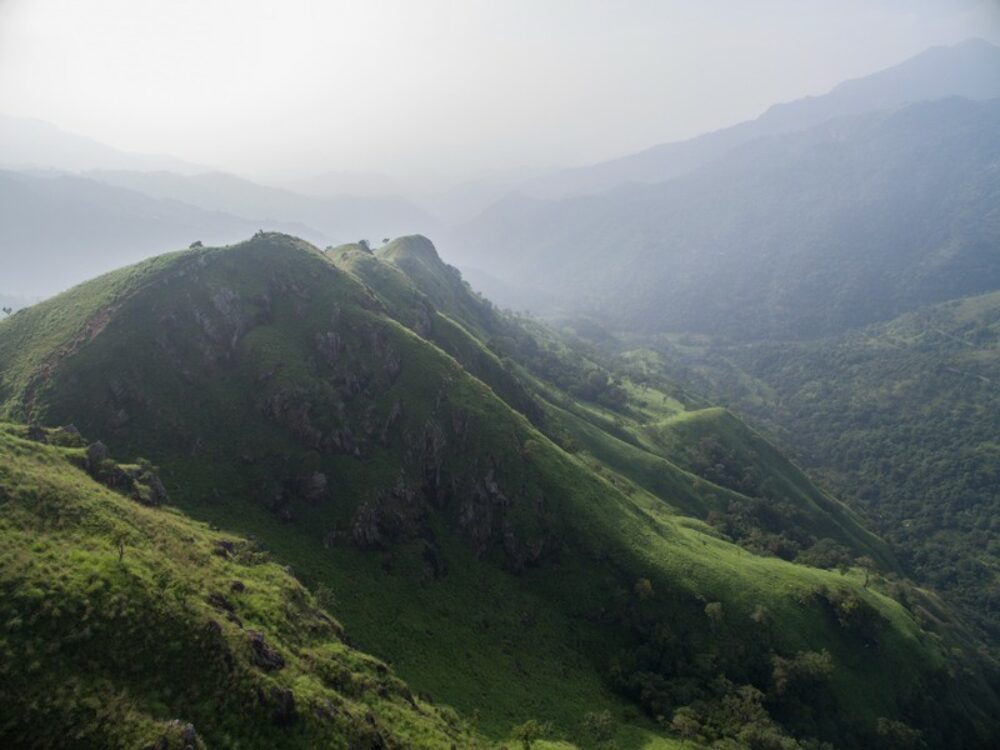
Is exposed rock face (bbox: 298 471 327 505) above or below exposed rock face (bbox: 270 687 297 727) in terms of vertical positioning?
above

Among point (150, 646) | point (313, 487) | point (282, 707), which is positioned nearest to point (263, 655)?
point (282, 707)

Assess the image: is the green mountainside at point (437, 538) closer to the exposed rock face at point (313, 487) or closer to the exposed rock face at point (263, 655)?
the exposed rock face at point (313, 487)

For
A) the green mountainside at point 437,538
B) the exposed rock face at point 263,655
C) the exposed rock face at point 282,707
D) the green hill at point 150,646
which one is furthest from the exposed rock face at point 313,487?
the exposed rock face at point 282,707

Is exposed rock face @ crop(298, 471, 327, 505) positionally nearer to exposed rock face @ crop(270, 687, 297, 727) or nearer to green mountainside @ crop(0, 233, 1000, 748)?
green mountainside @ crop(0, 233, 1000, 748)

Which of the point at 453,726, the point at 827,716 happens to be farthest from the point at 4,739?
→ the point at 827,716

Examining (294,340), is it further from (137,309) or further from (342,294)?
(137,309)

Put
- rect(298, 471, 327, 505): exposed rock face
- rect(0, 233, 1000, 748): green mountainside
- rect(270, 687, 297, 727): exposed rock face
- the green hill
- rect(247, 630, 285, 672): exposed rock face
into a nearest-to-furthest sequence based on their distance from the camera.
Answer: the green hill → rect(270, 687, 297, 727): exposed rock face → rect(247, 630, 285, 672): exposed rock face → rect(0, 233, 1000, 748): green mountainside → rect(298, 471, 327, 505): exposed rock face

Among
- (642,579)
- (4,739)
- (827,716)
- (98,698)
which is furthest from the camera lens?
(642,579)

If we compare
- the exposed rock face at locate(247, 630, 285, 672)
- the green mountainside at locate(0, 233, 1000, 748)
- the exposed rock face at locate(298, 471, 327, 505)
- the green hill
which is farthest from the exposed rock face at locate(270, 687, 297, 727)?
the exposed rock face at locate(298, 471, 327, 505)

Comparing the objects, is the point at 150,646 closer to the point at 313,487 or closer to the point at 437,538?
the point at 313,487
